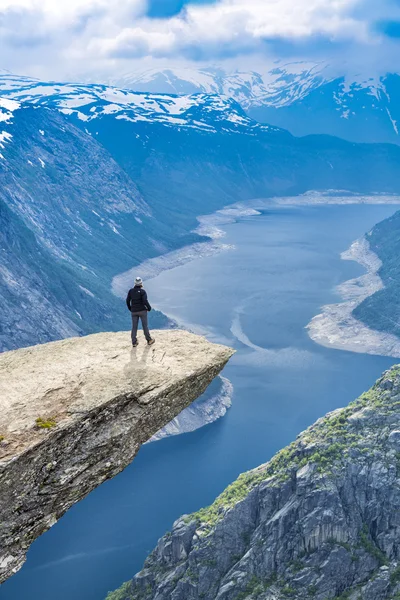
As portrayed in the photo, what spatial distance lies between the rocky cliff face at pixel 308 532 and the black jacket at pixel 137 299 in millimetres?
42877

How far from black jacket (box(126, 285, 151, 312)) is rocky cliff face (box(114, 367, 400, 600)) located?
42.9 m

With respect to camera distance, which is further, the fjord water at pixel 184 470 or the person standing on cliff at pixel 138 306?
the fjord water at pixel 184 470

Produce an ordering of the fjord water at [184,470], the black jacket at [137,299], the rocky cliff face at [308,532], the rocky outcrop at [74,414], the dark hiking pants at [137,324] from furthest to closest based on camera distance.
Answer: the fjord water at [184,470] < the rocky cliff face at [308,532] < the black jacket at [137,299] < the dark hiking pants at [137,324] < the rocky outcrop at [74,414]

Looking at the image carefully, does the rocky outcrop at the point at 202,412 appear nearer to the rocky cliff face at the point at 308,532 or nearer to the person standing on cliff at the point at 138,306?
the rocky cliff face at the point at 308,532

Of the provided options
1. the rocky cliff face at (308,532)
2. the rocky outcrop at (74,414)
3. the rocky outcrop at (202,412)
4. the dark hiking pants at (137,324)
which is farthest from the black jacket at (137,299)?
the rocky outcrop at (202,412)

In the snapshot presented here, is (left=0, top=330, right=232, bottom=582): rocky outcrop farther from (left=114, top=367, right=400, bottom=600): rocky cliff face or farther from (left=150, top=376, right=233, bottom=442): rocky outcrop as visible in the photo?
(left=150, top=376, right=233, bottom=442): rocky outcrop

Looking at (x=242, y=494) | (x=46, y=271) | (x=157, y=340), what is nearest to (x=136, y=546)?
(x=242, y=494)

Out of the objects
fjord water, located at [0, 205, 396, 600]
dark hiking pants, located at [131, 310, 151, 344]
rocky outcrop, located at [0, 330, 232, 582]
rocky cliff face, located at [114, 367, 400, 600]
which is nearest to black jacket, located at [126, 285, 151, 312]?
dark hiking pants, located at [131, 310, 151, 344]

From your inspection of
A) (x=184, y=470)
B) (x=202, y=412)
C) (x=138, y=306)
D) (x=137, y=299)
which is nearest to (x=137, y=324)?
(x=138, y=306)

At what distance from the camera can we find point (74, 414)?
1097 inches

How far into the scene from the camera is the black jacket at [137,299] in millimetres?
35031

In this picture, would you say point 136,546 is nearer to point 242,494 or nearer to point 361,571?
point 242,494

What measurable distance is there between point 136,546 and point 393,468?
49.4 meters

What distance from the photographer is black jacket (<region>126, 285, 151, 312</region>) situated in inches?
1379
